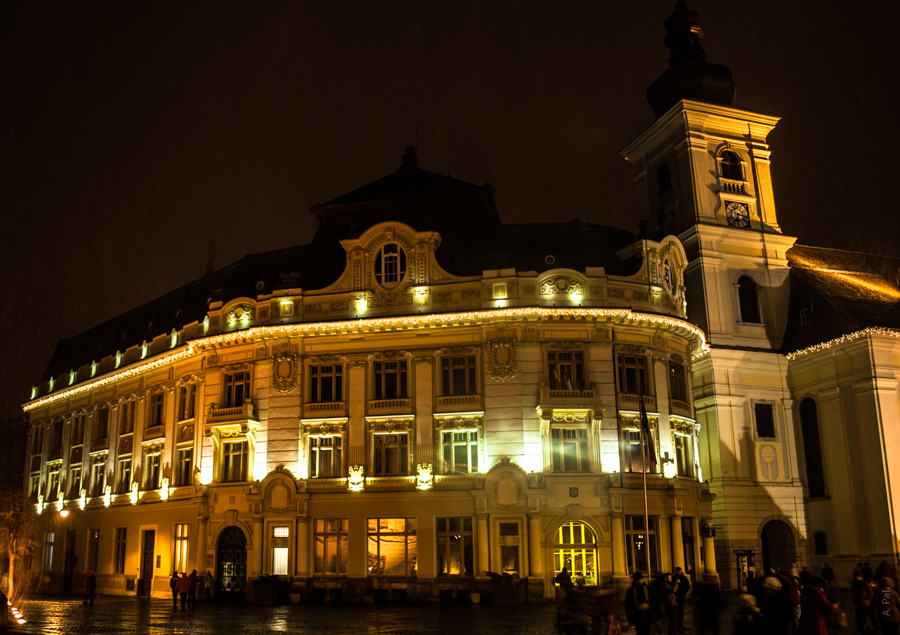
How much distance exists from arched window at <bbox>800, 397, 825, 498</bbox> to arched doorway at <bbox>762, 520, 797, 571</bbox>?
243cm

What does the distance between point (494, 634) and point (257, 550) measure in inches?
712

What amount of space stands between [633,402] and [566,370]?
3295 mm

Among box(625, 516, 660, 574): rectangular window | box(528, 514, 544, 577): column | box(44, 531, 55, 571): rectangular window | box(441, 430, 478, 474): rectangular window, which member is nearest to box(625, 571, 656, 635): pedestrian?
box(528, 514, 544, 577): column

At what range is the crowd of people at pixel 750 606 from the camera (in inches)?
513

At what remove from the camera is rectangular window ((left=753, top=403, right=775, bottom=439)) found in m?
47.6

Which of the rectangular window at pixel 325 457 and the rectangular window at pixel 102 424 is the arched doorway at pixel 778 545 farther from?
the rectangular window at pixel 102 424

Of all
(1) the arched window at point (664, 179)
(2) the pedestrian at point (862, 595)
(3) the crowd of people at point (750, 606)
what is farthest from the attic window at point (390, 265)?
(2) the pedestrian at point (862, 595)

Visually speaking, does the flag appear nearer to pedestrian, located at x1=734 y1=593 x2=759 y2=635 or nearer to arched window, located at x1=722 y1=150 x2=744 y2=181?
pedestrian, located at x1=734 y1=593 x2=759 y2=635

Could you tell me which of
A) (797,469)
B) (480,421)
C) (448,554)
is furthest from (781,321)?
(448,554)

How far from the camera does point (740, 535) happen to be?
147 feet

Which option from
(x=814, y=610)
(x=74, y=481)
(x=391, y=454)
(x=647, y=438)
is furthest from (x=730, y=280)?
(x=74, y=481)

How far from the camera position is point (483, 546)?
35719 mm

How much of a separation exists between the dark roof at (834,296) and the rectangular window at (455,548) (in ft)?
75.7

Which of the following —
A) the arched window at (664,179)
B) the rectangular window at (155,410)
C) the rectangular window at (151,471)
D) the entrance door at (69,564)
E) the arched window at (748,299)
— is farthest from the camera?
the arched window at (664,179)
